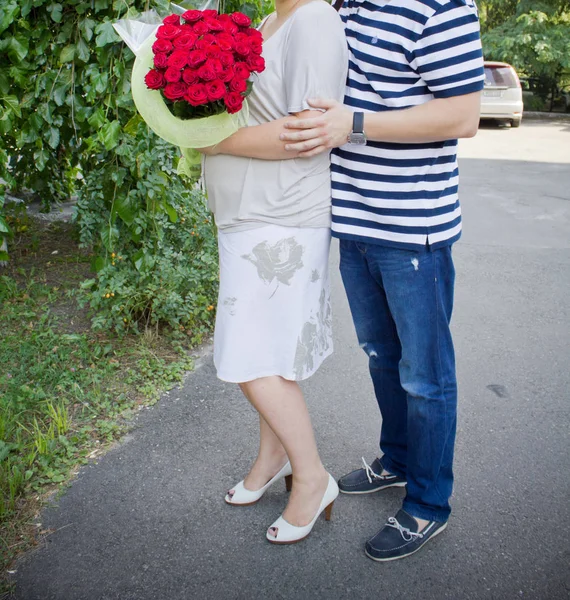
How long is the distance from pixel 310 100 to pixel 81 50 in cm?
153

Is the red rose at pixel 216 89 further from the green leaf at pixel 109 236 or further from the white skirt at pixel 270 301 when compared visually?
the green leaf at pixel 109 236

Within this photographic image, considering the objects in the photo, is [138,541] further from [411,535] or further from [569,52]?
[569,52]

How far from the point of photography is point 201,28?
1745 millimetres

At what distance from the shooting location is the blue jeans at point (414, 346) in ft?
6.44

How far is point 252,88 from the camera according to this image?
182 cm

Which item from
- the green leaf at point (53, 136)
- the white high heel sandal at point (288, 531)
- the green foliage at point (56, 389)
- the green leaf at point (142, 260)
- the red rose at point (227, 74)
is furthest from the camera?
the green leaf at point (142, 260)

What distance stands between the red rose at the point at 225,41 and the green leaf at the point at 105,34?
1.12 m

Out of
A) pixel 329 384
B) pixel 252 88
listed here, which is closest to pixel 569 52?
pixel 329 384

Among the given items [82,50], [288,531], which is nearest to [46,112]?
[82,50]

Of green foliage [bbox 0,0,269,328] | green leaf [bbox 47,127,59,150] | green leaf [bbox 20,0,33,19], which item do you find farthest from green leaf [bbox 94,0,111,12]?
green leaf [bbox 47,127,59,150]

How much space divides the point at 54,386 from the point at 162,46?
2007 millimetres

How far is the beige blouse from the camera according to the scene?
173 cm

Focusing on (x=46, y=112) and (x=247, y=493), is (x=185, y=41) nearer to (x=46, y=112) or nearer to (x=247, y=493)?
(x=46, y=112)

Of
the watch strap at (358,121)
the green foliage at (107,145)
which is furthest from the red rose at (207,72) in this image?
the green foliage at (107,145)
